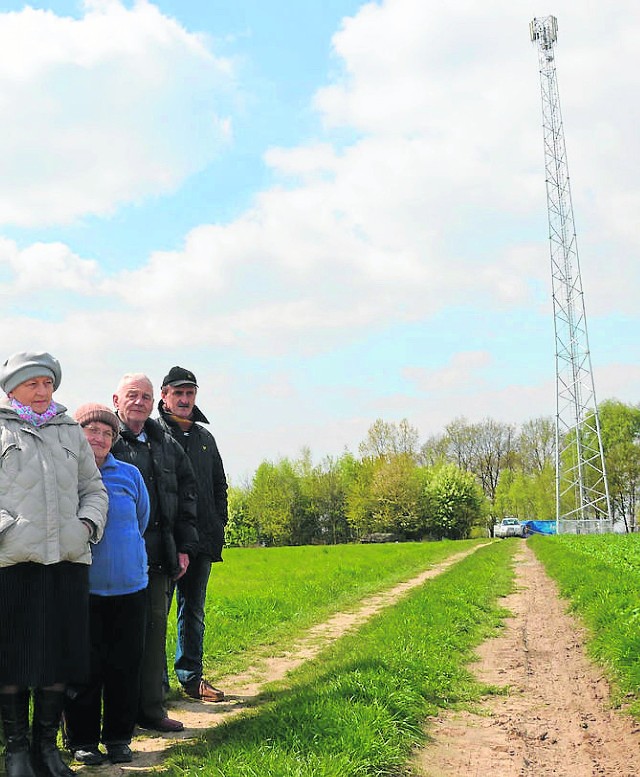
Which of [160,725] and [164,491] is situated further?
[164,491]

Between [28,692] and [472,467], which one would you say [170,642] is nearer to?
[28,692]

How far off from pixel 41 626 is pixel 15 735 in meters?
0.58

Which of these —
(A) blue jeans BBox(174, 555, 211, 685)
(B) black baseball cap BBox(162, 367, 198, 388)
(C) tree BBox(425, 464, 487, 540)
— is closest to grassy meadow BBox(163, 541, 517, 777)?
(A) blue jeans BBox(174, 555, 211, 685)

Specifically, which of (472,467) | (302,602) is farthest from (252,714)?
(472,467)

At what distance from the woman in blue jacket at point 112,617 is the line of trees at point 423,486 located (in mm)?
67303

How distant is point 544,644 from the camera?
Answer: 358 inches

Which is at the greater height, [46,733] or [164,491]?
[164,491]

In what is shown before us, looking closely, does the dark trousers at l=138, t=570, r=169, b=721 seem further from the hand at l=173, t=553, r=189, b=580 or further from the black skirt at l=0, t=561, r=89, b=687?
the black skirt at l=0, t=561, r=89, b=687

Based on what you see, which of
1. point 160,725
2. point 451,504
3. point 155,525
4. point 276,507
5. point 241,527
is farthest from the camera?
point 241,527

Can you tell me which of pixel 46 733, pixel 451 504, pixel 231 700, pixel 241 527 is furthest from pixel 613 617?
pixel 241 527

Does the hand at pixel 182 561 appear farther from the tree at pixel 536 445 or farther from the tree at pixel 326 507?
the tree at pixel 536 445

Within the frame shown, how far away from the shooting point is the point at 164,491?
586 centimetres

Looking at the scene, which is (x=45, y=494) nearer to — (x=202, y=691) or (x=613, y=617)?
(x=202, y=691)

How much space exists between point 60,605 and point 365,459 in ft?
239
